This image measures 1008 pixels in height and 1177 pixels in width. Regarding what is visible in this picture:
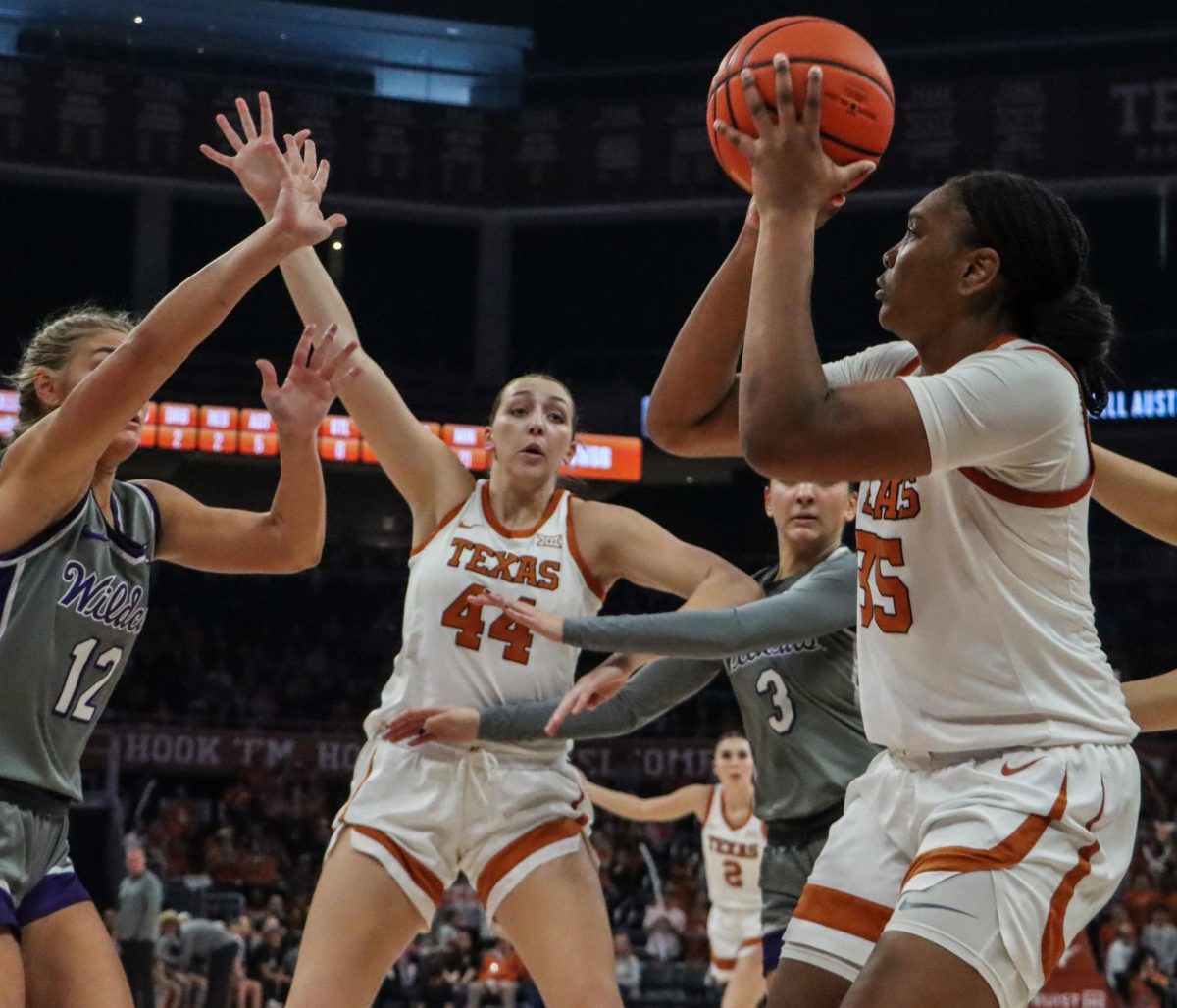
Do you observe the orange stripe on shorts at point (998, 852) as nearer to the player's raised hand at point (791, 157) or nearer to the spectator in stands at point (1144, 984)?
the player's raised hand at point (791, 157)

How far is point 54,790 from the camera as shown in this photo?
3.54 m

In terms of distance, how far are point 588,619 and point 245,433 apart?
15.3 m

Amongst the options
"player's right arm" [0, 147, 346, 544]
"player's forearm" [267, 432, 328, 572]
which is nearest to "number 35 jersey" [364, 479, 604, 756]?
"player's forearm" [267, 432, 328, 572]

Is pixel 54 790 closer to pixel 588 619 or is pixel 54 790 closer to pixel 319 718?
pixel 588 619

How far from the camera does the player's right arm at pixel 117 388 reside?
11.2 feet

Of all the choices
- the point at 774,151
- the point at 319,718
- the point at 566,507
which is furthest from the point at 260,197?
the point at 319,718

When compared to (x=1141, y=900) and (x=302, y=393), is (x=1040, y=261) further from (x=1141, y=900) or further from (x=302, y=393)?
(x=1141, y=900)

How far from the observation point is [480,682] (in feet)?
15.4

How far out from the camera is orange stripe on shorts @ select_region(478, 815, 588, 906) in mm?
4551

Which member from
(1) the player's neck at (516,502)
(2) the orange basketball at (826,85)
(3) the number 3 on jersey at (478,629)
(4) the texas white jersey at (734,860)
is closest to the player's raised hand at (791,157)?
(2) the orange basketball at (826,85)

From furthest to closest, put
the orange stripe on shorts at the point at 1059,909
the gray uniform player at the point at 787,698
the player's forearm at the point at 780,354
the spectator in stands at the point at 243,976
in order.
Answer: the spectator in stands at the point at 243,976
the gray uniform player at the point at 787,698
the orange stripe on shorts at the point at 1059,909
the player's forearm at the point at 780,354

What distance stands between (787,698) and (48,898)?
2203mm

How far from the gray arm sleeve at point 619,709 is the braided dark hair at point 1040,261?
1.80 metres

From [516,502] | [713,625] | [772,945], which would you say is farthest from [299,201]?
[772,945]
